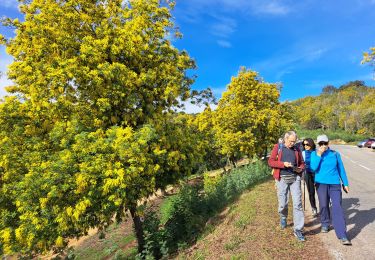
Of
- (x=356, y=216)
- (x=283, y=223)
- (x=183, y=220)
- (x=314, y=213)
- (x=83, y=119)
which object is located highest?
(x=83, y=119)

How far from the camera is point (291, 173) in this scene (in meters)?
5.99

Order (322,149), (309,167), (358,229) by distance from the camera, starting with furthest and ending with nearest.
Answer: (309,167) < (358,229) < (322,149)

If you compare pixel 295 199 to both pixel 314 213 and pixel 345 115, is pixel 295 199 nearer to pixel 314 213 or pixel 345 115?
pixel 314 213

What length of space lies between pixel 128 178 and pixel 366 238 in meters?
4.99

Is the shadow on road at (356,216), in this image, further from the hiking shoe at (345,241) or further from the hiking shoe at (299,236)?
the hiking shoe at (299,236)

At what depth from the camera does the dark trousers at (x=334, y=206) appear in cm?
552

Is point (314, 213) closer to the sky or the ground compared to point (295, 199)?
closer to the ground

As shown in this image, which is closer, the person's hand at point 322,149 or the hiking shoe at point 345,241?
the hiking shoe at point 345,241

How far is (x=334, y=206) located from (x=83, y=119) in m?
6.64

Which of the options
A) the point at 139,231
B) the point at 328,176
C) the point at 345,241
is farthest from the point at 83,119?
the point at 345,241

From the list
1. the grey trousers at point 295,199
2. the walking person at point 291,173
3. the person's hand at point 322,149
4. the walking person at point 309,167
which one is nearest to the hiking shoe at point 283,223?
the grey trousers at point 295,199

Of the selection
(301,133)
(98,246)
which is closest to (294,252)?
(98,246)

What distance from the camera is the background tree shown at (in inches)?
289

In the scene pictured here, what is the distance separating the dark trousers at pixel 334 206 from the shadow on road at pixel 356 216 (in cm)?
53
